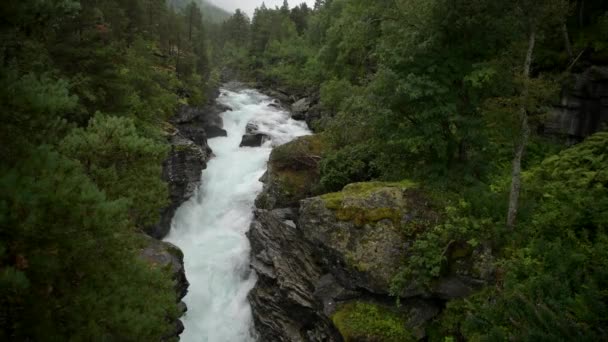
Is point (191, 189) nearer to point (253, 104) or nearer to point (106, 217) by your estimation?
point (106, 217)

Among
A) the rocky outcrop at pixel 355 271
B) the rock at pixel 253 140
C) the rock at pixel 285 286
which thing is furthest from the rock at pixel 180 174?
the rocky outcrop at pixel 355 271

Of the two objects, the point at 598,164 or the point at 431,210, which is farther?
the point at 431,210

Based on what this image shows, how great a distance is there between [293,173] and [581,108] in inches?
476

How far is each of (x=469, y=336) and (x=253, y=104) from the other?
38105 mm

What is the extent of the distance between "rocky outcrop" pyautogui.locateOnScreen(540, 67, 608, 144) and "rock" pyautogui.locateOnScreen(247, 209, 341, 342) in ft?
34.8

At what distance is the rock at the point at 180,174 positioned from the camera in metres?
20.1

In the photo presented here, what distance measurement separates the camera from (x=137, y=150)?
10.2 m

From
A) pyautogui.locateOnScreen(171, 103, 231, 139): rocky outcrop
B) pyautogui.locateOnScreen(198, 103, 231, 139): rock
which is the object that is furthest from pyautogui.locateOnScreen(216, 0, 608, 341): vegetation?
pyautogui.locateOnScreen(198, 103, 231, 139): rock

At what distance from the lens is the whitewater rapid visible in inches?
627

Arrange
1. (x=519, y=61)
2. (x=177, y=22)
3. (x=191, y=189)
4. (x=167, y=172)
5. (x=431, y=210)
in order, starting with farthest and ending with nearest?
1. (x=177, y=22)
2. (x=191, y=189)
3. (x=167, y=172)
4. (x=431, y=210)
5. (x=519, y=61)

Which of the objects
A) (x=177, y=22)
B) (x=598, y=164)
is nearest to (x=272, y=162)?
(x=598, y=164)

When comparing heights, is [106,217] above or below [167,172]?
above

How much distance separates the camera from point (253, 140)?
96.5 ft

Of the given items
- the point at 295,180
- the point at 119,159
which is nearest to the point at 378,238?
the point at 295,180
